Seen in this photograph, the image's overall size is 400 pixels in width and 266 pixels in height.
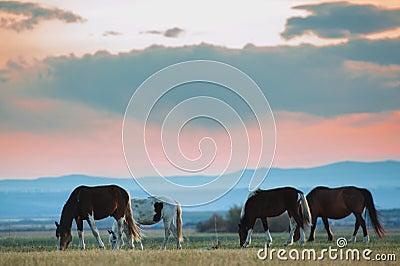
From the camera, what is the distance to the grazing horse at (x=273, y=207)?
2791cm

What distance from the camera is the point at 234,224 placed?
65.8 meters

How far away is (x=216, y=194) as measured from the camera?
36969 millimetres

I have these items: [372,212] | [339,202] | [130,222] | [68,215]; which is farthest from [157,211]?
[372,212]

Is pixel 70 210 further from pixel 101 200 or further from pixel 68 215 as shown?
pixel 101 200

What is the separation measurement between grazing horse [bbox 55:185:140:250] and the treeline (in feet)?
95.2

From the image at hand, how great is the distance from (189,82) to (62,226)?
37.4 ft

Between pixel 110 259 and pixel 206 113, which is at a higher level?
pixel 206 113

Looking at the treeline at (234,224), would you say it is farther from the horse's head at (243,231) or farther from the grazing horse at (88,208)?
the grazing horse at (88,208)

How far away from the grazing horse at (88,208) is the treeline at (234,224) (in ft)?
95.2

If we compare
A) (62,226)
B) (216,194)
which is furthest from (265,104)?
(62,226)

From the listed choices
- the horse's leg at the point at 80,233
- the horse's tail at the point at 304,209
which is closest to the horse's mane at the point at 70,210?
the horse's leg at the point at 80,233

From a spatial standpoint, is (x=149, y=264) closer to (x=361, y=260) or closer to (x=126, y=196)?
(x=361, y=260)

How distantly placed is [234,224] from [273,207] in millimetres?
37966

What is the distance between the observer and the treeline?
60.6 metres
